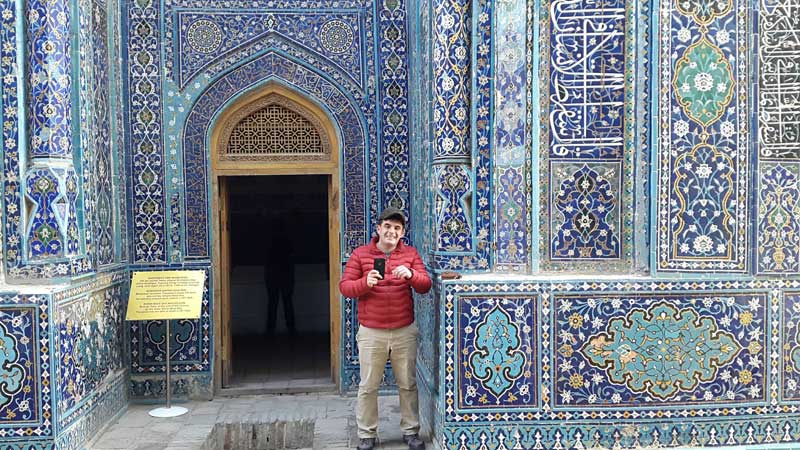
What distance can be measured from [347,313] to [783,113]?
392 centimetres

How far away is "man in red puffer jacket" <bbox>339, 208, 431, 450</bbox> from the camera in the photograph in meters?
4.77

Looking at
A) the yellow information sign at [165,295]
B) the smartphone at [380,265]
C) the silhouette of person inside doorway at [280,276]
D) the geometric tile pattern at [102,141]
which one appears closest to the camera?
the smartphone at [380,265]

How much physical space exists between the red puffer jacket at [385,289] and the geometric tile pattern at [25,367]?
2.05 meters

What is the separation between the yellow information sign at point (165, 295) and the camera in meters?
5.72

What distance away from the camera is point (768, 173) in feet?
15.7

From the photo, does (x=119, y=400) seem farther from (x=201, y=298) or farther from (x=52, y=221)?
(x=52, y=221)

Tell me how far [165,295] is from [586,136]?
3.74 metres

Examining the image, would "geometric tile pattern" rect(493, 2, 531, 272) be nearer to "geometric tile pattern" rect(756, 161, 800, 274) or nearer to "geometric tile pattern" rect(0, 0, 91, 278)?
"geometric tile pattern" rect(756, 161, 800, 274)

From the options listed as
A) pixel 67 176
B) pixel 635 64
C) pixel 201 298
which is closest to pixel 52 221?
pixel 67 176

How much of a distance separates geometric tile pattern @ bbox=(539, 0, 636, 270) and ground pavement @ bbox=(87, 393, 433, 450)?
76.2 inches

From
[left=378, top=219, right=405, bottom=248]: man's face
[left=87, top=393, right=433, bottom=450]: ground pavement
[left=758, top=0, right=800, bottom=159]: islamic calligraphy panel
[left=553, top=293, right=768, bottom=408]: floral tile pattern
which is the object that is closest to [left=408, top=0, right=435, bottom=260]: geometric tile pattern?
[left=378, top=219, right=405, bottom=248]: man's face

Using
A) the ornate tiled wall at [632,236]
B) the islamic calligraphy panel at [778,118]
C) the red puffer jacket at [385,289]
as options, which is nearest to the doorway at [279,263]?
the red puffer jacket at [385,289]

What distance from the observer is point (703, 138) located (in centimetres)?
480

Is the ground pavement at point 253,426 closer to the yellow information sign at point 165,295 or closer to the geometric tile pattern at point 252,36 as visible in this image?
the yellow information sign at point 165,295
